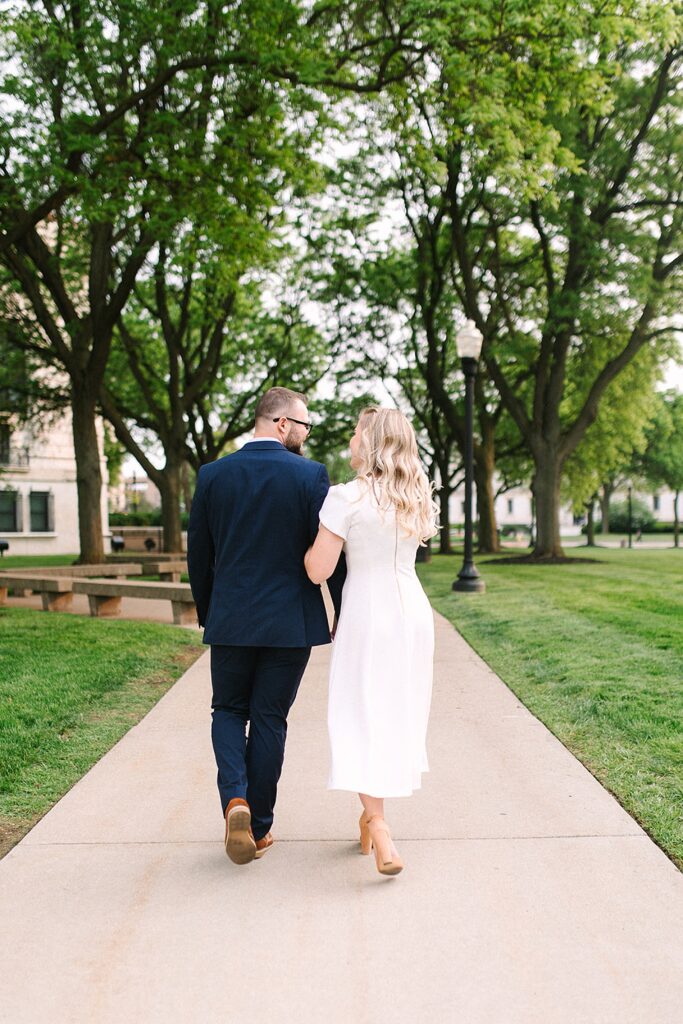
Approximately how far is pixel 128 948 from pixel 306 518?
176 cm

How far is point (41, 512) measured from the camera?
144ft

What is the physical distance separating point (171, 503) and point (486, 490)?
10.2 m

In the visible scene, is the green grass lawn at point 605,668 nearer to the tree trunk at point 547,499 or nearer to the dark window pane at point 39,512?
the tree trunk at point 547,499

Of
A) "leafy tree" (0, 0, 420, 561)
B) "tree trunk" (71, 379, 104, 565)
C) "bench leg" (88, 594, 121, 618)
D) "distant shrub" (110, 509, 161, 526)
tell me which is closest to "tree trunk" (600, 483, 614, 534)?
"distant shrub" (110, 509, 161, 526)

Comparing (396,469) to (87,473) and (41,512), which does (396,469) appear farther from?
(41,512)

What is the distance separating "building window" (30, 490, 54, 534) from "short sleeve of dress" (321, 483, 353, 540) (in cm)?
4205

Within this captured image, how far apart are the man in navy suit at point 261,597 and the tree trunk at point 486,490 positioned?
2591 cm

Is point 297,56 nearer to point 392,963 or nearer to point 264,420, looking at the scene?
point 264,420

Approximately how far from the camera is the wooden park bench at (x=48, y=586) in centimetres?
1336

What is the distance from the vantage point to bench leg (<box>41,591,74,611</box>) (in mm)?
13711

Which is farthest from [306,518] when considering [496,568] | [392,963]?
[496,568]

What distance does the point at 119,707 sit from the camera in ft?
23.3

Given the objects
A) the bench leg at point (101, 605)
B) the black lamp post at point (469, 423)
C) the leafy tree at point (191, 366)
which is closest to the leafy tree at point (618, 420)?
the leafy tree at point (191, 366)

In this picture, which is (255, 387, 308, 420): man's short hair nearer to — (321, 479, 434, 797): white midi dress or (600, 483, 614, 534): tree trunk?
(321, 479, 434, 797): white midi dress
